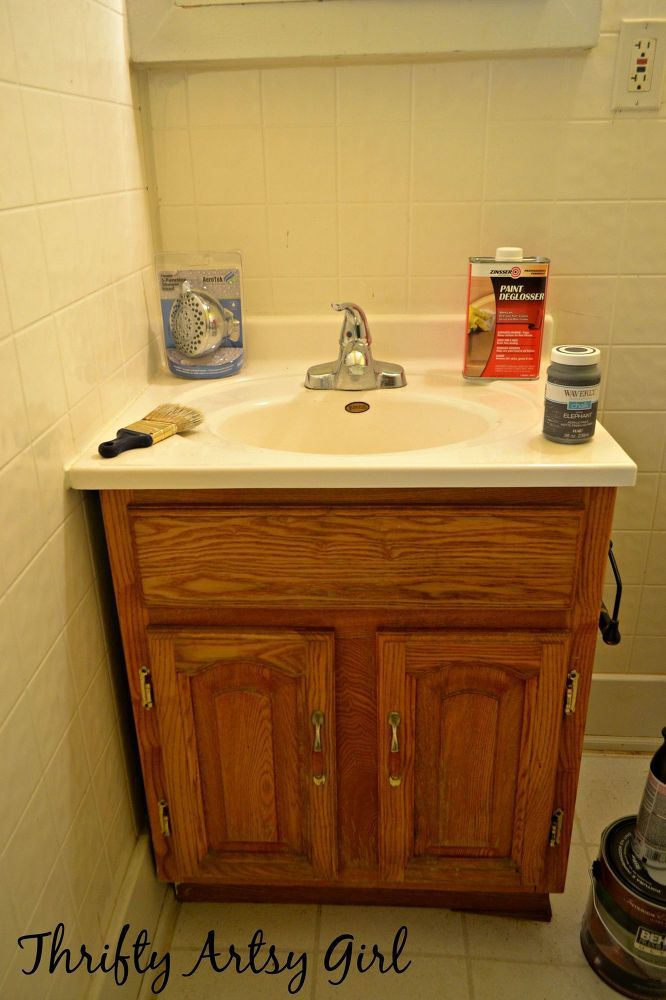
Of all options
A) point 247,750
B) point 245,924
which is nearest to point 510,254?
A: point 247,750

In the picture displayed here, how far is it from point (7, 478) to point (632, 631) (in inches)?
49.1

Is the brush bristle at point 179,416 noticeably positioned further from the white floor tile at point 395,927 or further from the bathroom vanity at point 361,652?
the white floor tile at point 395,927

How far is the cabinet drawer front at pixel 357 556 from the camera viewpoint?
0.99 m

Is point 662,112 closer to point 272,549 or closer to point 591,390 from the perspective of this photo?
point 591,390

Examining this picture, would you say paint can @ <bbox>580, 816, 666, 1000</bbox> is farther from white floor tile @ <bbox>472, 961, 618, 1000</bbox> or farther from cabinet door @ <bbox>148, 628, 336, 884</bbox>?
cabinet door @ <bbox>148, 628, 336, 884</bbox>

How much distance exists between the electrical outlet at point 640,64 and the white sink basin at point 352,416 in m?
0.49

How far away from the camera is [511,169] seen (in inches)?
50.9

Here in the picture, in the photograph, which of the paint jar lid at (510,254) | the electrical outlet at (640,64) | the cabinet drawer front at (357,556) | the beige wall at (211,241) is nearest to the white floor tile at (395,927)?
the beige wall at (211,241)

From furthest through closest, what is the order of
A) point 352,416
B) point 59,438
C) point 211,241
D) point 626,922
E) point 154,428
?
point 211,241 → point 352,416 → point 626,922 → point 154,428 → point 59,438

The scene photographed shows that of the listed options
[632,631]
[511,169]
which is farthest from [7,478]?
[632,631]

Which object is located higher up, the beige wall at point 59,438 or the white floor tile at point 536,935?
the beige wall at point 59,438

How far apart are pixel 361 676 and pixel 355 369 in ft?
1.58

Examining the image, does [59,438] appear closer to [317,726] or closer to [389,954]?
[317,726]

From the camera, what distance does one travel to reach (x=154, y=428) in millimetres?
1039
